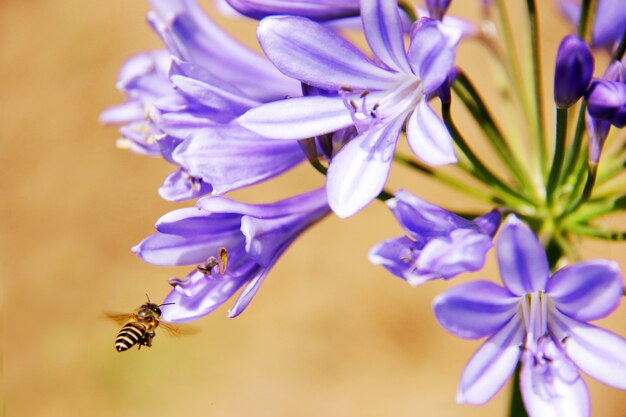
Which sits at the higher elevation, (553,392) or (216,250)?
(216,250)

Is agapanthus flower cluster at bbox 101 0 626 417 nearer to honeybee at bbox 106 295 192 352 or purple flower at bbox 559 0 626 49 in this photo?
purple flower at bbox 559 0 626 49

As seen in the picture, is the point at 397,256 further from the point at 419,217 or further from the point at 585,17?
the point at 585,17

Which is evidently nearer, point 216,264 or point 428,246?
point 428,246

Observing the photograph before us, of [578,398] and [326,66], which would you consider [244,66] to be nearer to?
[326,66]

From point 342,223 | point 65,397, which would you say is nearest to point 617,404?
point 342,223

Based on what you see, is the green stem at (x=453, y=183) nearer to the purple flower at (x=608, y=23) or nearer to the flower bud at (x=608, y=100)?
the flower bud at (x=608, y=100)

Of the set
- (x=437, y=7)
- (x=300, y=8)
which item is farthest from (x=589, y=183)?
(x=300, y=8)
